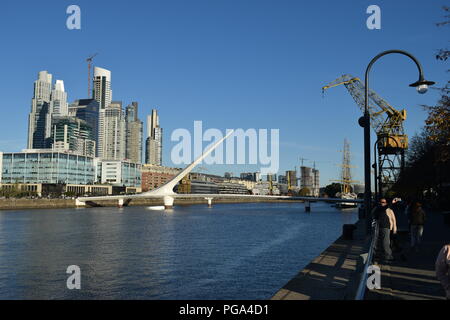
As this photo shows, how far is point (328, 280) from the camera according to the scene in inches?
399

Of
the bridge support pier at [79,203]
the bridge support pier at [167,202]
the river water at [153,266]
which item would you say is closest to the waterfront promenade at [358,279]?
the river water at [153,266]

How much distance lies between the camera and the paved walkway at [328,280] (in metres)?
8.52

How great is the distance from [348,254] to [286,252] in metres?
9.85

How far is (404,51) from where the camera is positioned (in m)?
14.2

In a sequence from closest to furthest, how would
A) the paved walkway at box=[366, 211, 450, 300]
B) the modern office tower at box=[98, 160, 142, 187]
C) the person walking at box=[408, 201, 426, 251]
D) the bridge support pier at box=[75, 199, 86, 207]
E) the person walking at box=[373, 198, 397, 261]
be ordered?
the paved walkway at box=[366, 211, 450, 300]
the person walking at box=[373, 198, 397, 261]
the person walking at box=[408, 201, 426, 251]
the bridge support pier at box=[75, 199, 86, 207]
the modern office tower at box=[98, 160, 142, 187]

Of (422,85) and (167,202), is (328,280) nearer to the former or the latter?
(422,85)

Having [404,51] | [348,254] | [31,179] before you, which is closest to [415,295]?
[348,254]

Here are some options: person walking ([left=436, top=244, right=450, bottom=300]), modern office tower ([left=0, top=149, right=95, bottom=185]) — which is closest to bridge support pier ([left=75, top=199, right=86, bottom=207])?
modern office tower ([left=0, top=149, right=95, bottom=185])

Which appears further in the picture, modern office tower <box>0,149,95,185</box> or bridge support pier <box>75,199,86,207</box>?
modern office tower <box>0,149,95,185</box>

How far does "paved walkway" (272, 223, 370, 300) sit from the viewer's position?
8.52m

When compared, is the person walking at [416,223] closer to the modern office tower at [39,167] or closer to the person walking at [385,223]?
the person walking at [385,223]

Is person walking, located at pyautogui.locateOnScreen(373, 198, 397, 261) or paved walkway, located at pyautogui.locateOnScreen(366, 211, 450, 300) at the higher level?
→ person walking, located at pyautogui.locateOnScreen(373, 198, 397, 261)

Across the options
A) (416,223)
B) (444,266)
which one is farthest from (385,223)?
(444,266)

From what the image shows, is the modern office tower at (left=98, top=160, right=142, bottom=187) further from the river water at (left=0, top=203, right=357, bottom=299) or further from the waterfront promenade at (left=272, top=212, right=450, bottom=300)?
the waterfront promenade at (left=272, top=212, right=450, bottom=300)
